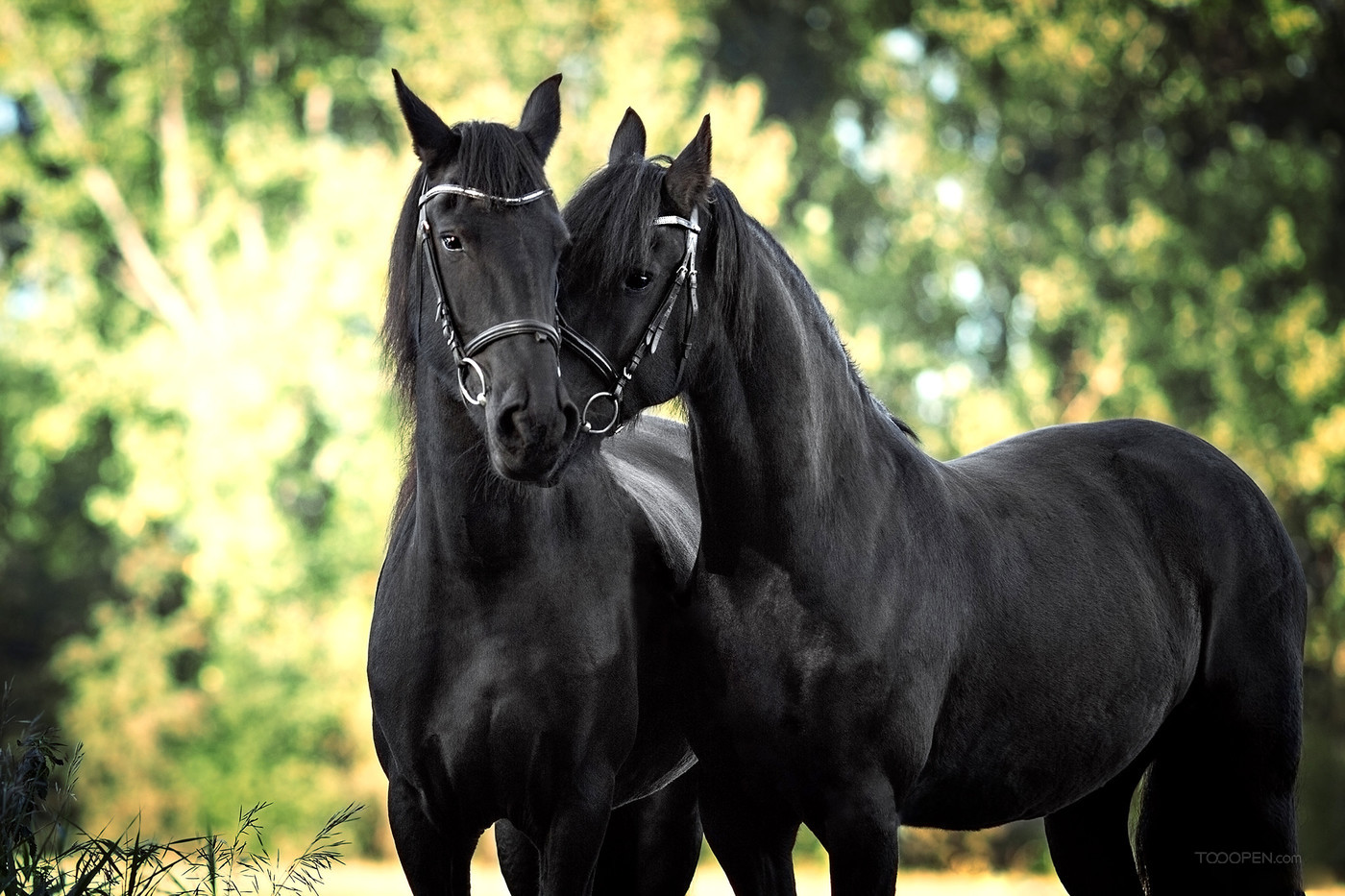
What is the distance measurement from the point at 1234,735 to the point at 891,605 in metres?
1.46

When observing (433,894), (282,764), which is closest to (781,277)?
(433,894)

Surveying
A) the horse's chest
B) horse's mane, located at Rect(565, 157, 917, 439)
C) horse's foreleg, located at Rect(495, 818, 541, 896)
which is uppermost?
horse's mane, located at Rect(565, 157, 917, 439)

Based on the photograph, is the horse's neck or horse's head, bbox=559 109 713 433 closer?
horse's head, bbox=559 109 713 433

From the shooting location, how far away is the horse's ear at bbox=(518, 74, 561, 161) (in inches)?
141

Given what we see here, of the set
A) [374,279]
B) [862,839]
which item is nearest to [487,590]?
[862,839]

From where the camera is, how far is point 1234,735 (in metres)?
4.09

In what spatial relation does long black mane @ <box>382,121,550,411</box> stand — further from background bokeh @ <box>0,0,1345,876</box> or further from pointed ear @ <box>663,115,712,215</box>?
background bokeh @ <box>0,0,1345,876</box>

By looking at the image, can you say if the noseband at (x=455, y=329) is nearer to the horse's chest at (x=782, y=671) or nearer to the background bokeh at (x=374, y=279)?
the horse's chest at (x=782, y=671)

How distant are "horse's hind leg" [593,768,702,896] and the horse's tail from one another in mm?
1509

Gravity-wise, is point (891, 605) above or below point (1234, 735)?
above

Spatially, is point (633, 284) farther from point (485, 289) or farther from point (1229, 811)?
point (1229, 811)

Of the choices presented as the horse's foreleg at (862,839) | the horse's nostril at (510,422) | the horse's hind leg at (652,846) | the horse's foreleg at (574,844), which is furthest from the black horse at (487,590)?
the horse's hind leg at (652,846)

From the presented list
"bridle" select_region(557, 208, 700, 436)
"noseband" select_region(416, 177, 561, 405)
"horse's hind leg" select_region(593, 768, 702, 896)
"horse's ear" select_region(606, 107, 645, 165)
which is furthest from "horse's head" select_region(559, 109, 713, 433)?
"horse's hind leg" select_region(593, 768, 702, 896)

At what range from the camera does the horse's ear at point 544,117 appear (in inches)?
141
